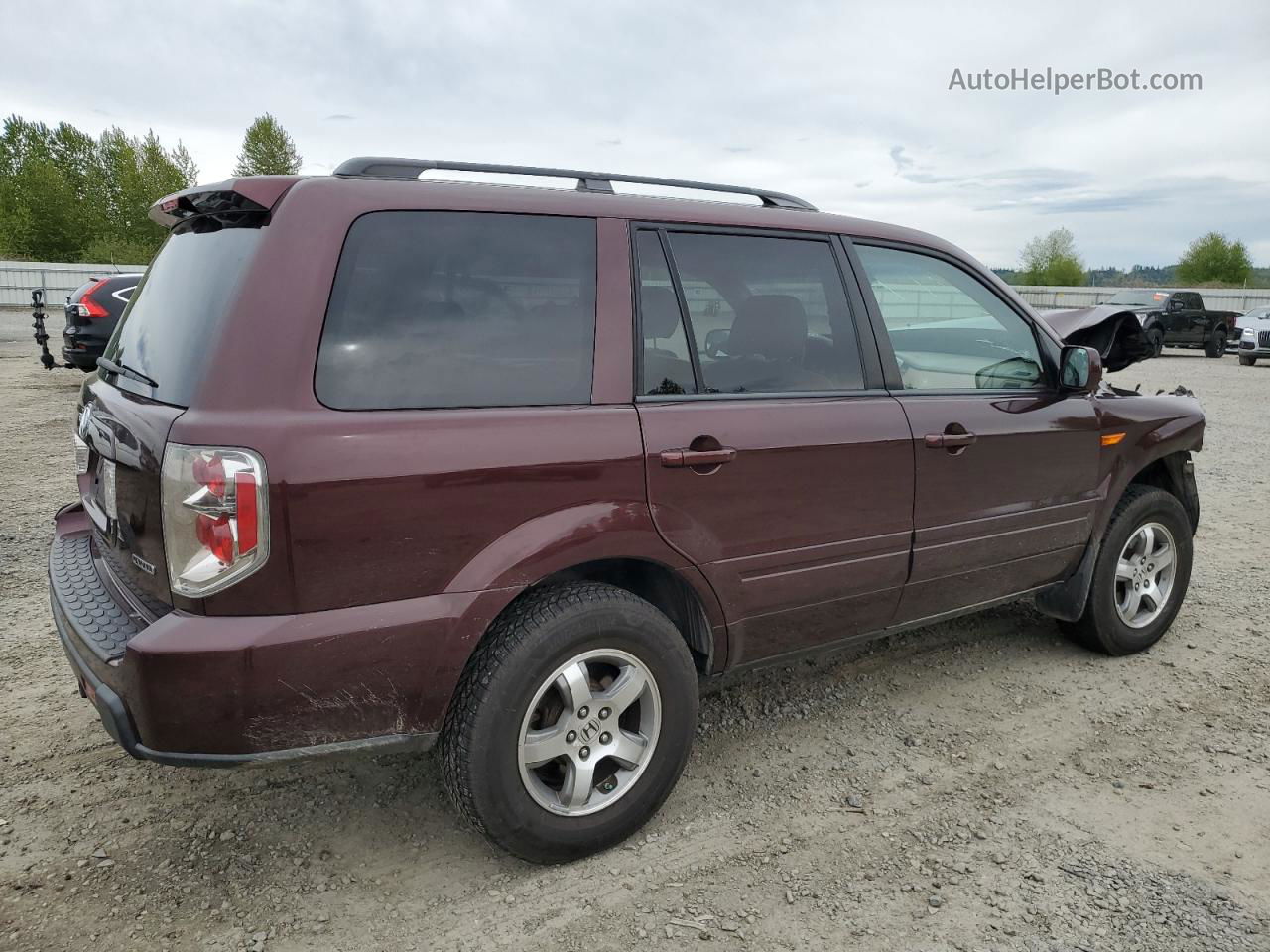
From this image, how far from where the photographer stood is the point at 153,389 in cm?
245

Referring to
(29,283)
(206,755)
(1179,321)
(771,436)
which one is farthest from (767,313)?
(29,283)

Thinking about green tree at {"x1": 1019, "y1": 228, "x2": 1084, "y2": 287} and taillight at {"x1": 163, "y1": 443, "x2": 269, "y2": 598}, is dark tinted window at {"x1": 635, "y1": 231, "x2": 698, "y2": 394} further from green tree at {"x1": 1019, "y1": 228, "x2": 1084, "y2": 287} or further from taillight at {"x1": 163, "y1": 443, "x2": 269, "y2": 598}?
green tree at {"x1": 1019, "y1": 228, "x2": 1084, "y2": 287}

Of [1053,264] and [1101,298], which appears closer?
[1101,298]

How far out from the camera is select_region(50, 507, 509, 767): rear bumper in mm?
2158

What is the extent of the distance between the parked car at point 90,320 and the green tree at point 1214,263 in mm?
67965

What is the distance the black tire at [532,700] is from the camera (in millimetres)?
2455

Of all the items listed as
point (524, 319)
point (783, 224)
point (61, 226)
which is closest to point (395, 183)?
point (524, 319)

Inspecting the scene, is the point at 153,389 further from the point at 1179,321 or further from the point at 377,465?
the point at 1179,321

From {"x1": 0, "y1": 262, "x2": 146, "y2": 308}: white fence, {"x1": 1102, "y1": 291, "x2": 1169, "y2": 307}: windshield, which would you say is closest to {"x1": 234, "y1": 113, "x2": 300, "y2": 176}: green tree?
{"x1": 0, "y1": 262, "x2": 146, "y2": 308}: white fence

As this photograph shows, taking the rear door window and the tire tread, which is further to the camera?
the rear door window

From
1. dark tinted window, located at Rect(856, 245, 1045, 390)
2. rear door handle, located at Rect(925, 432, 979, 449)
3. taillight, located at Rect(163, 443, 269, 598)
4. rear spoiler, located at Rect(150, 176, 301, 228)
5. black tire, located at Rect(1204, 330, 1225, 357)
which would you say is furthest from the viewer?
black tire, located at Rect(1204, 330, 1225, 357)

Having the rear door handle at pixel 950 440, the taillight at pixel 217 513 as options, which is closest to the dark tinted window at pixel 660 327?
the rear door handle at pixel 950 440

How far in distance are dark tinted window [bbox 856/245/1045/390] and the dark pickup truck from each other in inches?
873

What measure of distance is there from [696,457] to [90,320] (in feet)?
37.0
